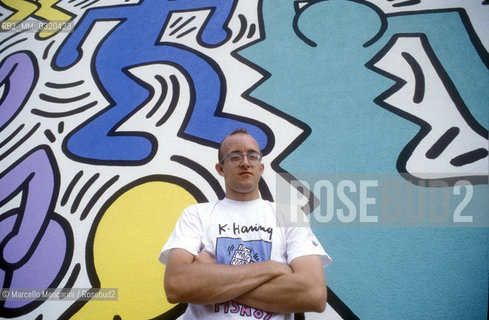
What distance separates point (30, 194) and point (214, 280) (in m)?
2.18

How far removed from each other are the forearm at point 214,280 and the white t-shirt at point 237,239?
127 mm

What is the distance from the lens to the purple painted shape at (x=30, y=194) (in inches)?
98.2

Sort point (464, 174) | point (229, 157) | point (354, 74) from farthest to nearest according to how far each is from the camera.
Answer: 1. point (354, 74)
2. point (464, 174)
3. point (229, 157)

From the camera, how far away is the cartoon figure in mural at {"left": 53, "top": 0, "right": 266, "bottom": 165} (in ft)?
8.84

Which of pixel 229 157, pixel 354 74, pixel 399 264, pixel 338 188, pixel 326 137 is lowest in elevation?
pixel 399 264

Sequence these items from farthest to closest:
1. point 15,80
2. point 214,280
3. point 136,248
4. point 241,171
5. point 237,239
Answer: point 15,80
point 136,248
point 241,171
point 237,239
point 214,280

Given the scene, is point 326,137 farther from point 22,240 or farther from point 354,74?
point 22,240

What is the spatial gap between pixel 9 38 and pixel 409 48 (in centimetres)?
442

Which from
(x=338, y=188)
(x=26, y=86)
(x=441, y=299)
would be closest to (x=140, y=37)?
(x=26, y=86)

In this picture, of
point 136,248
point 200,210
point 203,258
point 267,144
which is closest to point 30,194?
point 136,248

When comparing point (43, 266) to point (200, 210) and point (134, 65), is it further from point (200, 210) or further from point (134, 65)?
point (134, 65)

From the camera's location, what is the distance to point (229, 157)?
73.1 inches

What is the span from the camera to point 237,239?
166cm

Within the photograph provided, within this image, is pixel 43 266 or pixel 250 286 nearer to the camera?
pixel 250 286
